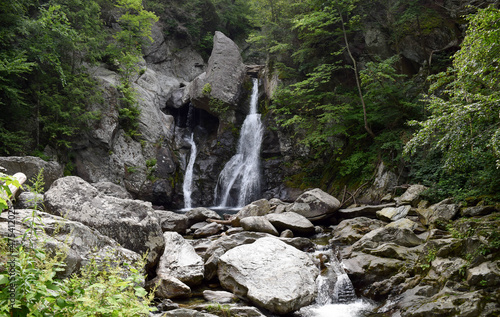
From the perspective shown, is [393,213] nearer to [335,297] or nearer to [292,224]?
[292,224]

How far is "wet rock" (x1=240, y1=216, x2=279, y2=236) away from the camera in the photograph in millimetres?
8875

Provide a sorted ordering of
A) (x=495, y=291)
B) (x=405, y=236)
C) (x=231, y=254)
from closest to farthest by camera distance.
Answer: (x=495, y=291) → (x=231, y=254) → (x=405, y=236)

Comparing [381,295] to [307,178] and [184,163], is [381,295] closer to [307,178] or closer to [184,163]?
[307,178]

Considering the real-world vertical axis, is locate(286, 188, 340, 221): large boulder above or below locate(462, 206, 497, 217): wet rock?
below

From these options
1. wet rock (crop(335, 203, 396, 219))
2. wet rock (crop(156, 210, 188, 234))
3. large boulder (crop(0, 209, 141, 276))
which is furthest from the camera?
wet rock (crop(156, 210, 188, 234))

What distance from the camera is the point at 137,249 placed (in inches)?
216

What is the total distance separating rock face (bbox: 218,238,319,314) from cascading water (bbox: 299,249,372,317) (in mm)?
181

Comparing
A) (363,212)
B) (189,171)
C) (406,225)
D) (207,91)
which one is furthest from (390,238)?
(207,91)

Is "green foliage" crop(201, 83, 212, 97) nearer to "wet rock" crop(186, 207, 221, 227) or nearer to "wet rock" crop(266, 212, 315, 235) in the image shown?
"wet rock" crop(186, 207, 221, 227)

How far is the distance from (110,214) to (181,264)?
1722 millimetres

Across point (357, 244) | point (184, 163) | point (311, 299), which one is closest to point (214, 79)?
point (184, 163)

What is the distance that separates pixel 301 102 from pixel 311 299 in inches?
469

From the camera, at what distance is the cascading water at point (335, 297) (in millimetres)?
5262

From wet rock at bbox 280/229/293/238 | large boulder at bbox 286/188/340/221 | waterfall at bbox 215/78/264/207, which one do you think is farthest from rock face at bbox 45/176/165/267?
waterfall at bbox 215/78/264/207
